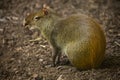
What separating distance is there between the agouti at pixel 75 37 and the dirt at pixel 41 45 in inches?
7.8

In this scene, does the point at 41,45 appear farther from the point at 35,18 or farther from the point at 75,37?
the point at 75,37

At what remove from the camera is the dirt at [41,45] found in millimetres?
5574

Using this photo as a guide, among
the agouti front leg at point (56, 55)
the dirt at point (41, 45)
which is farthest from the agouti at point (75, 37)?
the dirt at point (41, 45)

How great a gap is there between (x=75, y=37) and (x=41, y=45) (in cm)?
125

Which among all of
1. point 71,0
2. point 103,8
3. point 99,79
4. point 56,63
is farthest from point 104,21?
point 99,79

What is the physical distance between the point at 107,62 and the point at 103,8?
212cm

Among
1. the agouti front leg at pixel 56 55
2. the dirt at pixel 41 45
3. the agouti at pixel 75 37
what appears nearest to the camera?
the agouti at pixel 75 37

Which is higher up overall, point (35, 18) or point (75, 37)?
point (35, 18)

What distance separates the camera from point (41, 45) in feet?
21.6

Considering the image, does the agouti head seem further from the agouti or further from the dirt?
the dirt

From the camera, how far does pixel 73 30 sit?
5531 millimetres

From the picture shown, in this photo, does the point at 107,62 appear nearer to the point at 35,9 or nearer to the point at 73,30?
the point at 73,30

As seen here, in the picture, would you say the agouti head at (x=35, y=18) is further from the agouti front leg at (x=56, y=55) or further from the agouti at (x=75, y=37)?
the agouti front leg at (x=56, y=55)

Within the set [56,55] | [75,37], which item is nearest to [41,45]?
[56,55]
